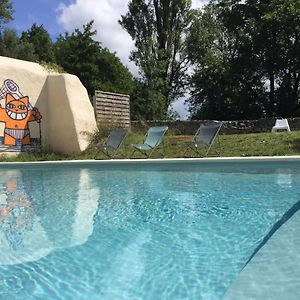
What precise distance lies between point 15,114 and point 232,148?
6.40 meters

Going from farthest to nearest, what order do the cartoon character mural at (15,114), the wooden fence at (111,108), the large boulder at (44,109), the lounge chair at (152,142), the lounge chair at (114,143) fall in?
the wooden fence at (111,108) → the large boulder at (44,109) → the cartoon character mural at (15,114) → the lounge chair at (114,143) → the lounge chair at (152,142)

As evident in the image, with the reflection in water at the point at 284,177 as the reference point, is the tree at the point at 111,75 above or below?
above

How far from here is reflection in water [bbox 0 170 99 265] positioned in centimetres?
341

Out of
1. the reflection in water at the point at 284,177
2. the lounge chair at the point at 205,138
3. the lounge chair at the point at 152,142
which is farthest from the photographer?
the lounge chair at the point at 152,142

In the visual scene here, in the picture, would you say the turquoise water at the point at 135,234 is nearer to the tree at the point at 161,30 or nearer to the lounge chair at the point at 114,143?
the lounge chair at the point at 114,143

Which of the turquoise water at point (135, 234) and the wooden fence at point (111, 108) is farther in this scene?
the wooden fence at point (111, 108)

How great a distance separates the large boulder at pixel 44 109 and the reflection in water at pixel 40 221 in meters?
5.58

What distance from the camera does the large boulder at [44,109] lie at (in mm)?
12281

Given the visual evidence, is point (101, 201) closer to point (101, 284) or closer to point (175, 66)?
point (101, 284)

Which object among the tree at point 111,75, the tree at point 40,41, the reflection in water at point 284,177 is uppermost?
the tree at point 40,41

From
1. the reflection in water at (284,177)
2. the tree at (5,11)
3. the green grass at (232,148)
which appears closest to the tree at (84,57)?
the tree at (5,11)

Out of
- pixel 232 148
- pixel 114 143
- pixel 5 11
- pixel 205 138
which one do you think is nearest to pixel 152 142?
pixel 114 143

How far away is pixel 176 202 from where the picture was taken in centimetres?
530

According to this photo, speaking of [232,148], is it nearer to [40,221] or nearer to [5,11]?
[40,221]
